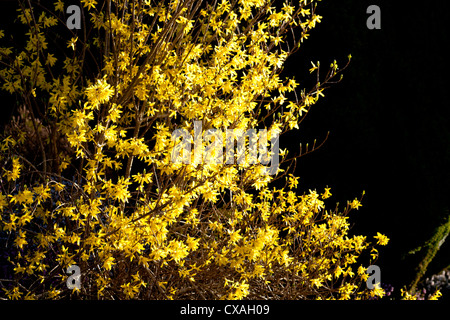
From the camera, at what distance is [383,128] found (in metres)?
4.42

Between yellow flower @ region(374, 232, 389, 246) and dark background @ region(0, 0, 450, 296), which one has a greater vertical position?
dark background @ region(0, 0, 450, 296)

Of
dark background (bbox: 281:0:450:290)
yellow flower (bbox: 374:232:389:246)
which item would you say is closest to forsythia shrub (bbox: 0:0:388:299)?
yellow flower (bbox: 374:232:389:246)

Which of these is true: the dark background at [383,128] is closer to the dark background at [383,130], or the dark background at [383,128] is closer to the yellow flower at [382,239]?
the dark background at [383,130]

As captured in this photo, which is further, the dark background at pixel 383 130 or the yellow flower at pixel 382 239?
the dark background at pixel 383 130

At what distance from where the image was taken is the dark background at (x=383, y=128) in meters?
4.28

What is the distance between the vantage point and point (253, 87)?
311cm

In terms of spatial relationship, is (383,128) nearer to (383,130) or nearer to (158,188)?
(383,130)

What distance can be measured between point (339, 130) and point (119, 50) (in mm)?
2016

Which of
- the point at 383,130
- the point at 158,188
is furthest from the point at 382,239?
the point at 158,188

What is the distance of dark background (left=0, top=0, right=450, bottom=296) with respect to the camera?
4281 millimetres

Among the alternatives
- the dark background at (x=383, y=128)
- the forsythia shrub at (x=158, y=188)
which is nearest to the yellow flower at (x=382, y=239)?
the forsythia shrub at (x=158, y=188)

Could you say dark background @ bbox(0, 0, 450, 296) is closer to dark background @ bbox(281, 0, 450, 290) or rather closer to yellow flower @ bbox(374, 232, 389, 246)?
dark background @ bbox(281, 0, 450, 290)

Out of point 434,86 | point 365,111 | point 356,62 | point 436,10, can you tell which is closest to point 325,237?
point 365,111
